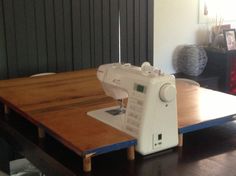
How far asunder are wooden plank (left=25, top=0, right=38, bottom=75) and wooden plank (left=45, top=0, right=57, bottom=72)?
0.11 meters

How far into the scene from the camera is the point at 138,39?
359 cm

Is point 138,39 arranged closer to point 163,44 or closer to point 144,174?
point 163,44

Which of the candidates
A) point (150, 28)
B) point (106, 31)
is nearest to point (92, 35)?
point (106, 31)

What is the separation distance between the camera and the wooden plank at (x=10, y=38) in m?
2.91

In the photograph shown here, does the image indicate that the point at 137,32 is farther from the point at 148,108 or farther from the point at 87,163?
the point at 87,163

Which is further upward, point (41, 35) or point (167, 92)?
point (41, 35)

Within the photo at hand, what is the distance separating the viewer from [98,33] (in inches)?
132

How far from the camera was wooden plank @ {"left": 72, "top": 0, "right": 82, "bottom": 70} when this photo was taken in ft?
10.5

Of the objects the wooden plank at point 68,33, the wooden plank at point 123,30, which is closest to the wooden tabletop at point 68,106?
the wooden plank at point 68,33

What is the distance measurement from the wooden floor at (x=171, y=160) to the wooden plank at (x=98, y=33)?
5.49 feet

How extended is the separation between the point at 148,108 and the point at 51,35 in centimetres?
182

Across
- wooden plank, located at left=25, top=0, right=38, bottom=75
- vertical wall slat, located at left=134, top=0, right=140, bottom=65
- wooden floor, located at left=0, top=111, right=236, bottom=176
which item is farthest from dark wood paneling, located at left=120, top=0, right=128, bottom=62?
wooden floor, located at left=0, top=111, right=236, bottom=176

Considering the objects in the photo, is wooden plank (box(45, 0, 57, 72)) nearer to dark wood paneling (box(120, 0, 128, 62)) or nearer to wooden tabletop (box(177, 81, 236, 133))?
dark wood paneling (box(120, 0, 128, 62))

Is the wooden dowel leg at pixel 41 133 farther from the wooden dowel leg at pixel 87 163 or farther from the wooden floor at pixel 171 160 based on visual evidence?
the wooden dowel leg at pixel 87 163
